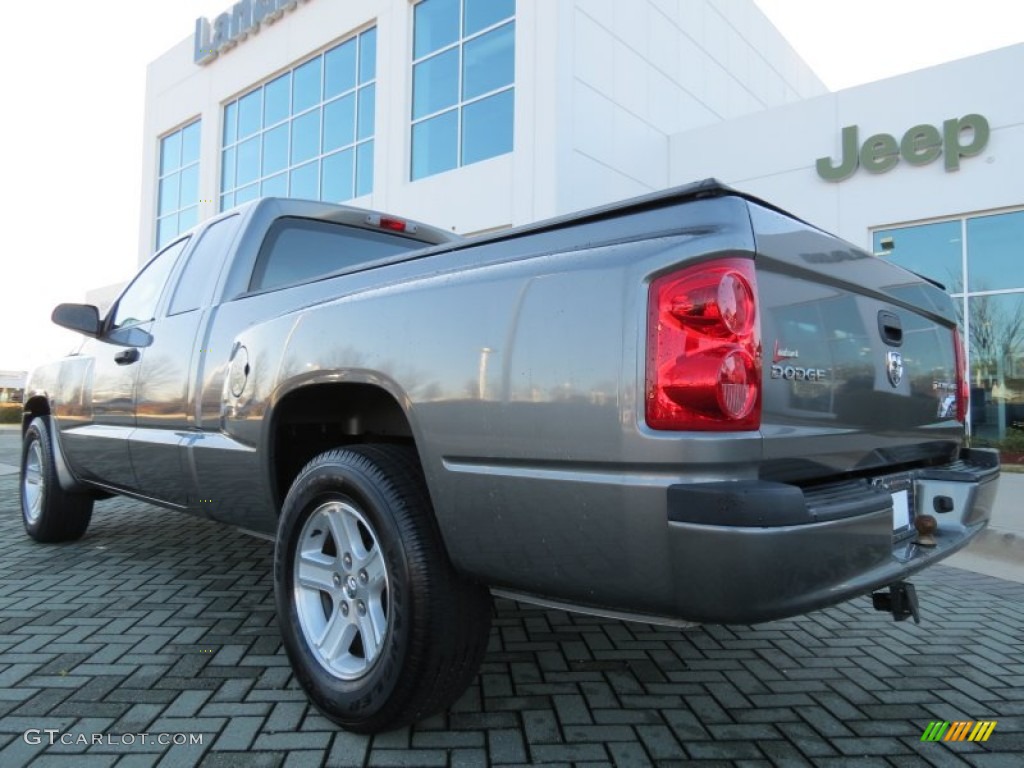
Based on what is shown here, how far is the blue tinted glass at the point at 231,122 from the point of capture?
69.3ft

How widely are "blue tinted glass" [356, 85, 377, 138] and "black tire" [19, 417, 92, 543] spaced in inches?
497

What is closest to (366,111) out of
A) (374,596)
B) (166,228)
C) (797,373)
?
(166,228)

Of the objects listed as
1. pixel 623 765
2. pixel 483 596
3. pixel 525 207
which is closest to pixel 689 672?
pixel 623 765

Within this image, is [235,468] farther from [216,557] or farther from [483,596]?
[216,557]

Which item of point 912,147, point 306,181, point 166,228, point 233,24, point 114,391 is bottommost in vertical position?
point 114,391

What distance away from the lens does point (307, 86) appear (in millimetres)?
18344

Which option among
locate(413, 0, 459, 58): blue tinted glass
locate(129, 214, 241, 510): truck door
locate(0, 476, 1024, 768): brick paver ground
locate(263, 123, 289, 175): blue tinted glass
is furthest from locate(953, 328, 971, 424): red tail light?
locate(263, 123, 289, 175): blue tinted glass

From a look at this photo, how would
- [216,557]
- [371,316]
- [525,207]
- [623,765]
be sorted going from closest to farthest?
[623,765] < [371,316] < [216,557] < [525,207]

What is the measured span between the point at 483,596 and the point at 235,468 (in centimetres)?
135

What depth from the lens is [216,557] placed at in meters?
4.63

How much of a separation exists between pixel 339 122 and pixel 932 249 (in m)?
12.9

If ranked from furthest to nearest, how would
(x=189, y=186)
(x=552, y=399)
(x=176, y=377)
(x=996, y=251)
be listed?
1. (x=189, y=186)
2. (x=996, y=251)
3. (x=176, y=377)
4. (x=552, y=399)

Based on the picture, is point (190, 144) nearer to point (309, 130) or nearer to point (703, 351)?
point (309, 130)

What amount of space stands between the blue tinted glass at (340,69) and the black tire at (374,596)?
1639 cm
